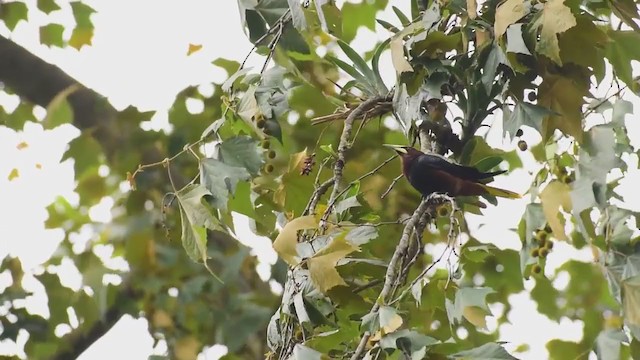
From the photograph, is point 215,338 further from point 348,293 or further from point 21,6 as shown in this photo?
point 21,6

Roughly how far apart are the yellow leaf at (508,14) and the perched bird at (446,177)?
12 centimetres

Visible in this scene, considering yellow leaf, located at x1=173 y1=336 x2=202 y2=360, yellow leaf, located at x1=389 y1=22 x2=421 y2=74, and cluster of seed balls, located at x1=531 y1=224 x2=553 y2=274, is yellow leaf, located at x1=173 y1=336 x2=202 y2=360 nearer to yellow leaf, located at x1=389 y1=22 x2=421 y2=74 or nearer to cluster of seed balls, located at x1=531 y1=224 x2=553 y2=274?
cluster of seed balls, located at x1=531 y1=224 x2=553 y2=274

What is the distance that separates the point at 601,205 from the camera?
0.65 metres

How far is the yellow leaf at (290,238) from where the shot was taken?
0.61 m

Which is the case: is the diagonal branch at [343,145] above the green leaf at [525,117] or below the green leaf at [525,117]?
below

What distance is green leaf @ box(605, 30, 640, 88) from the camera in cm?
68

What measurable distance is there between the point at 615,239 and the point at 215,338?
83 centimetres

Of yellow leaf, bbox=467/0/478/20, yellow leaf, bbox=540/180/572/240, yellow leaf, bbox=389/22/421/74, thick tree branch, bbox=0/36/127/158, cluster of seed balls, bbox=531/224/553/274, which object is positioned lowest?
thick tree branch, bbox=0/36/127/158

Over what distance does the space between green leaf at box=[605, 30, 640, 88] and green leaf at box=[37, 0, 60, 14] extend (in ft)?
4.47

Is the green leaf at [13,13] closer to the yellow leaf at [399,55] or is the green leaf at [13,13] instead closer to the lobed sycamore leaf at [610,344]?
the yellow leaf at [399,55]

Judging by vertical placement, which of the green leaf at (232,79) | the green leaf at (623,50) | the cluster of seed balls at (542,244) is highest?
the green leaf at (623,50)

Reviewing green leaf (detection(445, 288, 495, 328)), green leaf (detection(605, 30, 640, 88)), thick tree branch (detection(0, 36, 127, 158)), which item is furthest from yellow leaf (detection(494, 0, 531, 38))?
thick tree branch (detection(0, 36, 127, 158))

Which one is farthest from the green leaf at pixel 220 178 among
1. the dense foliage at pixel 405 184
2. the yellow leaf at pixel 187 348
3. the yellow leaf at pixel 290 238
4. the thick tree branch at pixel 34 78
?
the thick tree branch at pixel 34 78

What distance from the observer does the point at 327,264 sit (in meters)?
0.58
